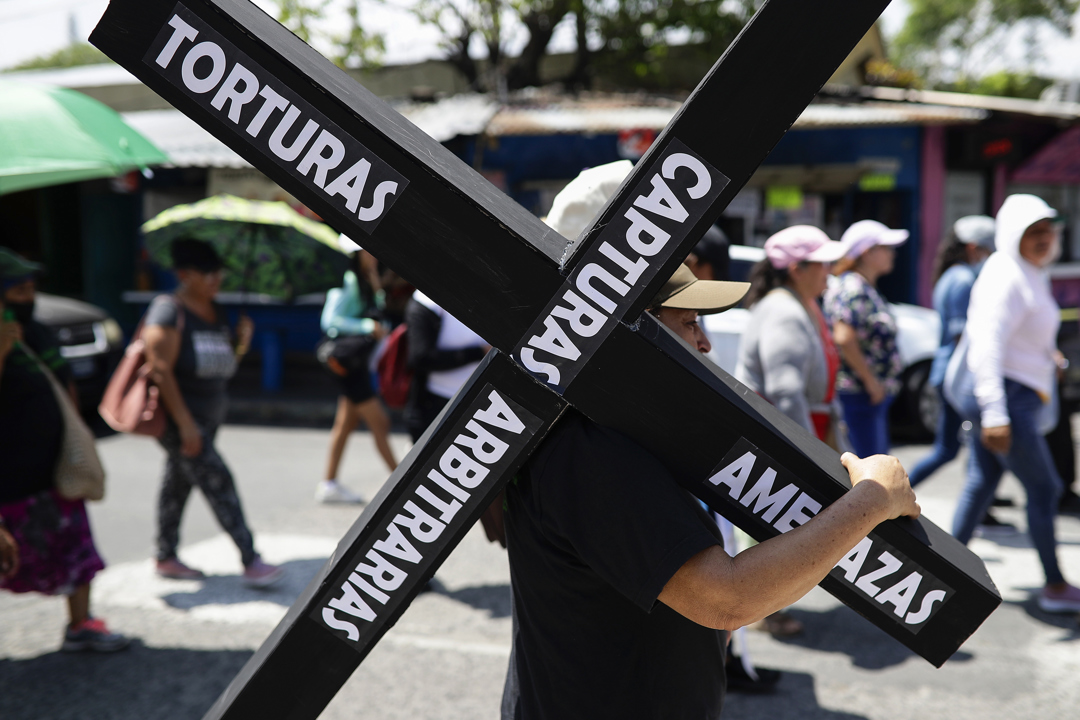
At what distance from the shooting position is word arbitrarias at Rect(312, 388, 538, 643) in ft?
4.69

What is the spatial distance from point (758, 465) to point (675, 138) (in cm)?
53

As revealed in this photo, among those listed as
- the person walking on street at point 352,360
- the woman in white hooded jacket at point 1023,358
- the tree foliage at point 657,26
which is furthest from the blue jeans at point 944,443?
the tree foliage at point 657,26

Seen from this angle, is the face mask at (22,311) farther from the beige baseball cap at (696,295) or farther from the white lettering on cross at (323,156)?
the beige baseball cap at (696,295)

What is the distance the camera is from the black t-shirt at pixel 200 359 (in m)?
4.50

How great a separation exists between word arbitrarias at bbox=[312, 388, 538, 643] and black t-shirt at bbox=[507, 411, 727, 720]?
10 centimetres

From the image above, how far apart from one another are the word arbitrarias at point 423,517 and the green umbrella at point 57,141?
205cm

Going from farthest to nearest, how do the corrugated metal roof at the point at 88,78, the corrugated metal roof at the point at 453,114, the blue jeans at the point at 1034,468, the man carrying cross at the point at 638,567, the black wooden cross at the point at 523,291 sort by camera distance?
the corrugated metal roof at the point at 88,78 → the corrugated metal roof at the point at 453,114 → the blue jeans at the point at 1034,468 → the man carrying cross at the point at 638,567 → the black wooden cross at the point at 523,291

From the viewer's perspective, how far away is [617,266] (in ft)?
4.40

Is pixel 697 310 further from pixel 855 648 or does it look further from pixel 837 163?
pixel 837 163

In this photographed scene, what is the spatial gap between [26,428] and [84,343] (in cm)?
590

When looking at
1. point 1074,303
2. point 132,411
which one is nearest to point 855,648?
point 132,411

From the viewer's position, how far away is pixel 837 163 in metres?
11.9

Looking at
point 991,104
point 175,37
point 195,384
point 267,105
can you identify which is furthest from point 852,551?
point 991,104

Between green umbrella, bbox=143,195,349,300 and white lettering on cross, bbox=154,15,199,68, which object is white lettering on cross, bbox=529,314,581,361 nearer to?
white lettering on cross, bbox=154,15,199,68
